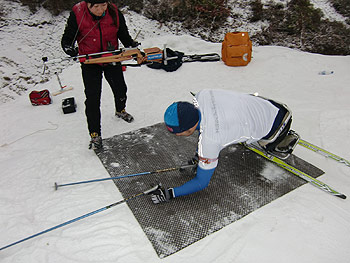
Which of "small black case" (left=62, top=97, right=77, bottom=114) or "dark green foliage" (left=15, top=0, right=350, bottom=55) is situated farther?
"dark green foliage" (left=15, top=0, right=350, bottom=55)

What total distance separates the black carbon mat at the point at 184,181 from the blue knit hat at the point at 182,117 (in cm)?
95

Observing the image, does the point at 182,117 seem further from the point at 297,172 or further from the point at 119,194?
the point at 297,172

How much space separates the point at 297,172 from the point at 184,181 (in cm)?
134

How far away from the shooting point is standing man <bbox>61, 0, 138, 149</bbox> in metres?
3.11

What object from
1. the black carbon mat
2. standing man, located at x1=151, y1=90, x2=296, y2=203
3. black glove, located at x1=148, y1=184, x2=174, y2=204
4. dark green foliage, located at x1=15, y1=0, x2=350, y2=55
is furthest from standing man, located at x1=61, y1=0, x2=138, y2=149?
dark green foliage, located at x1=15, y1=0, x2=350, y2=55

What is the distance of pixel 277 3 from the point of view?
8.52 m

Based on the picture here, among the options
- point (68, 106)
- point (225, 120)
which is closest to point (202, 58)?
point (68, 106)

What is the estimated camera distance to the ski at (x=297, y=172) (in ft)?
9.35

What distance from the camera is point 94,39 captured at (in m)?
3.31

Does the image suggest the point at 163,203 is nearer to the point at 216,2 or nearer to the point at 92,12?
the point at 92,12

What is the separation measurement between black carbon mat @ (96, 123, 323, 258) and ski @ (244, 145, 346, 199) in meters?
0.05

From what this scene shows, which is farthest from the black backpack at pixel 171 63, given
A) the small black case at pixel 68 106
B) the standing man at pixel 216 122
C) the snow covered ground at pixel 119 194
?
the standing man at pixel 216 122

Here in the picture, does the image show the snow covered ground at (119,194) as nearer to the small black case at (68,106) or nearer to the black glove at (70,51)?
the small black case at (68,106)

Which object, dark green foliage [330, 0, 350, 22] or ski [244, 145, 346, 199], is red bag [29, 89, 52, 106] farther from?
dark green foliage [330, 0, 350, 22]
